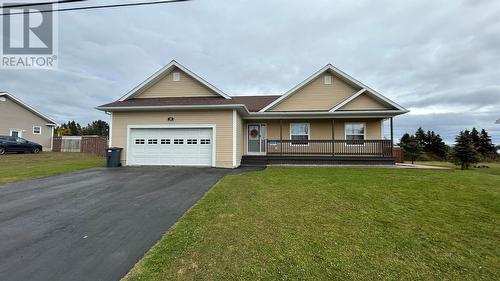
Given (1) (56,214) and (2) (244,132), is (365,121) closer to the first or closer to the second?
(2) (244,132)

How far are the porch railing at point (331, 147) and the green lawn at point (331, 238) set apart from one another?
7248 mm

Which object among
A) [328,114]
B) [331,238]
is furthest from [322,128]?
[331,238]

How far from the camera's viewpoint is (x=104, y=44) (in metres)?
16.7

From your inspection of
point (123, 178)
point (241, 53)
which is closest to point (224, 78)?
point (241, 53)

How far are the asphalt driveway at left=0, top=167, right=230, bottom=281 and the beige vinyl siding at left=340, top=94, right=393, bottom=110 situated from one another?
418 inches

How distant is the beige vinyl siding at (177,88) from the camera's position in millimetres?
14547

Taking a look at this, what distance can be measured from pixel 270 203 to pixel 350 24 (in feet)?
43.0

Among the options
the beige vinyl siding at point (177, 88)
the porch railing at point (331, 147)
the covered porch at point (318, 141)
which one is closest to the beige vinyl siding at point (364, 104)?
the covered porch at point (318, 141)

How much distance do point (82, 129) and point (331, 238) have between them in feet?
242

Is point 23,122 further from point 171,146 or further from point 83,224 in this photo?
point 83,224

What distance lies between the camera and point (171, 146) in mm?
13180

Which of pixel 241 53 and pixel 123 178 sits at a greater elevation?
pixel 241 53

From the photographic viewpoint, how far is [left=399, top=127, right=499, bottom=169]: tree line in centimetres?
1554

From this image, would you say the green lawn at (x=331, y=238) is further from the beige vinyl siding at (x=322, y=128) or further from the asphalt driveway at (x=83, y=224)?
the beige vinyl siding at (x=322, y=128)
